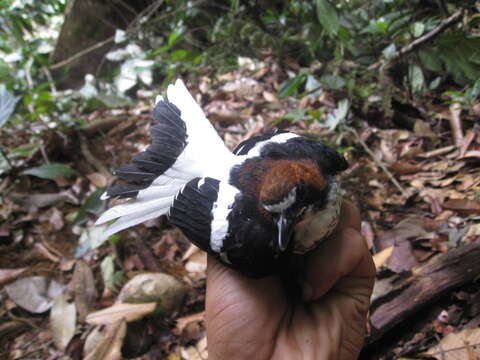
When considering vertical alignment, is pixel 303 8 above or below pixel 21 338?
above

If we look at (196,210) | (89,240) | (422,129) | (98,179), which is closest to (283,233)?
(196,210)

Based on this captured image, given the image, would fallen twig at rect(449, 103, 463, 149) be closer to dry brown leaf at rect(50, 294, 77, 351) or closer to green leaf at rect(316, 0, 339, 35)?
green leaf at rect(316, 0, 339, 35)

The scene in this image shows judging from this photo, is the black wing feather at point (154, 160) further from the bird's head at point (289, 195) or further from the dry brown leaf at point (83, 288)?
the dry brown leaf at point (83, 288)

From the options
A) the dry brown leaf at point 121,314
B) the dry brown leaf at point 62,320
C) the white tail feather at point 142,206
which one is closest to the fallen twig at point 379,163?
the white tail feather at point 142,206

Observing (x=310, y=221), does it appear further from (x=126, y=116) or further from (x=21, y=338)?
(x=126, y=116)

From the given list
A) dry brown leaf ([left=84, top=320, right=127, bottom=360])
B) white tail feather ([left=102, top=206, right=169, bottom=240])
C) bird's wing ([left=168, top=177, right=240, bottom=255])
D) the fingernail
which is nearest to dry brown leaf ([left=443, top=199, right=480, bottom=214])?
the fingernail

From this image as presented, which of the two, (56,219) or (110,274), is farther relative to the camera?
(56,219)

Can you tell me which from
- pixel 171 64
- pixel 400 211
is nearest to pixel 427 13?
pixel 400 211

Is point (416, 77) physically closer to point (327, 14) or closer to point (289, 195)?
point (327, 14)
